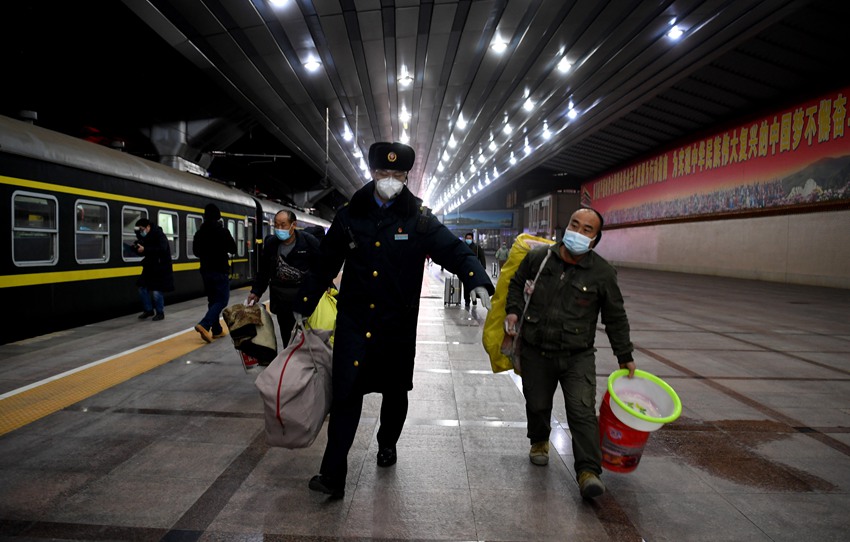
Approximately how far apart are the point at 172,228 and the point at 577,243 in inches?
371

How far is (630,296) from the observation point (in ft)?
44.9

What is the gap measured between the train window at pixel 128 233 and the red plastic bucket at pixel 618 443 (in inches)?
322

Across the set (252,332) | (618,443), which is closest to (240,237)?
(252,332)

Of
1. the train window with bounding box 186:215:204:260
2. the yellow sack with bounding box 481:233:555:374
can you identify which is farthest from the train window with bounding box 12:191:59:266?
the yellow sack with bounding box 481:233:555:374

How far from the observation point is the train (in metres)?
5.96

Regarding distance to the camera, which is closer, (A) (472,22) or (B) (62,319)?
(B) (62,319)

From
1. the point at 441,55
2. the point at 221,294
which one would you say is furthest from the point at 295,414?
the point at 441,55

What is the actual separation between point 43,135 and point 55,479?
5.74 meters

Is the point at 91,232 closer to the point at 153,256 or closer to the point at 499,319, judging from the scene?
the point at 153,256

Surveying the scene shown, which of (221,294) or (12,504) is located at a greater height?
(221,294)

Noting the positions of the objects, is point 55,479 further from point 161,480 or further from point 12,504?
point 161,480

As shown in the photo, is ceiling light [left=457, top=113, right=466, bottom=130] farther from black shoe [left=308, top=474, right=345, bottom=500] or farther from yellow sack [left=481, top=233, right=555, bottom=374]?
black shoe [left=308, top=474, right=345, bottom=500]

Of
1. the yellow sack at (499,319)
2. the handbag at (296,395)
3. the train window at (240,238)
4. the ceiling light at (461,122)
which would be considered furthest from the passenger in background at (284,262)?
the ceiling light at (461,122)

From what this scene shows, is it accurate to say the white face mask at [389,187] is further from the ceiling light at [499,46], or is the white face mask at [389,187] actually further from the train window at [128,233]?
the ceiling light at [499,46]
